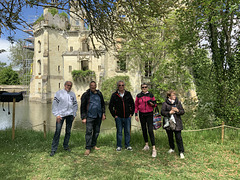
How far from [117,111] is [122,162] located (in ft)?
4.28

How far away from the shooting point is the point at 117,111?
4926mm

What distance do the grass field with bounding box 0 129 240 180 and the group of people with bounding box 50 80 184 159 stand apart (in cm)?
26

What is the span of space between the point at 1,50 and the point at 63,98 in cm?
240

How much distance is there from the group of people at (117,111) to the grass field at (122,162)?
10.3 inches

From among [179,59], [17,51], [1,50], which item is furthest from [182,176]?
[17,51]

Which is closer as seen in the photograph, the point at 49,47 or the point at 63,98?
the point at 63,98

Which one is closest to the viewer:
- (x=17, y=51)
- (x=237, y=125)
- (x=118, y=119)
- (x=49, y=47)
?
(x=118, y=119)

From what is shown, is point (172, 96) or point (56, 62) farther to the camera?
point (56, 62)

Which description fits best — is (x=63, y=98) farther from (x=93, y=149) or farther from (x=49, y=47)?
(x=49, y=47)

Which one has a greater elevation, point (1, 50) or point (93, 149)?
point (1, 50)

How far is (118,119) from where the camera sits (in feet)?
16.2

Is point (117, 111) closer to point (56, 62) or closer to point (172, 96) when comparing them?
point (172, 96)

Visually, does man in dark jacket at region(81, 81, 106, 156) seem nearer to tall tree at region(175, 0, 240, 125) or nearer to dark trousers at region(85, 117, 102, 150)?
dark trousers at region(85, 117, 102, 150)

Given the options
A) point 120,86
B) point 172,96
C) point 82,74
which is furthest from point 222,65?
point 82,74
